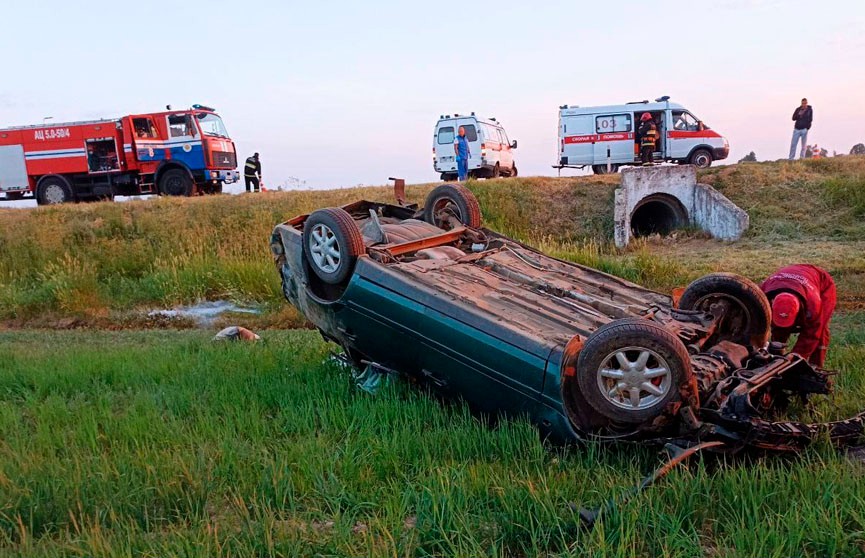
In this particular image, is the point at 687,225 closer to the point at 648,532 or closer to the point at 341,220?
the point at 341,220

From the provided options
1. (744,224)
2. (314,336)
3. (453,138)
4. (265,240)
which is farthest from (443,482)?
(453,138)

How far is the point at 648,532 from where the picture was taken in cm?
277

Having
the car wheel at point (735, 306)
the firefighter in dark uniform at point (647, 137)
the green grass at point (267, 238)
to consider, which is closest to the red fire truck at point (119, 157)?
the green grass at point (267, 238)

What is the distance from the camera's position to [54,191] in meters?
20.9

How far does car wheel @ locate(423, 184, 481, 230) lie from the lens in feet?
19.6

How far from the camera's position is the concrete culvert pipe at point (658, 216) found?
15.8 metres

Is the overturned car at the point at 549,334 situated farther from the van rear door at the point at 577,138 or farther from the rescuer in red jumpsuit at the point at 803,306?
the van rear door at the point at 577,138

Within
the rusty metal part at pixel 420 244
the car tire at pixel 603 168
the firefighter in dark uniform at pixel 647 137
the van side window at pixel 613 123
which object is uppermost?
the van side window at pixel 613 123

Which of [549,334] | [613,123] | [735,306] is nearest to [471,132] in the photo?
[613,123]

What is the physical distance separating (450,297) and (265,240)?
10.9m

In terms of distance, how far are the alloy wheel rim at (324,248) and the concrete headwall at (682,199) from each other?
1088cm

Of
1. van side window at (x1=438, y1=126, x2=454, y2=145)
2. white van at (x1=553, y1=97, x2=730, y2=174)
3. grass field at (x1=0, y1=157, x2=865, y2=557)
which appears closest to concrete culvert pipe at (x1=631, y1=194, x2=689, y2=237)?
white van at (x1=553, y1=97, x2=730, y2=174)

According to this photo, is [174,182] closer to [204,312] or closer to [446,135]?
[446,135]

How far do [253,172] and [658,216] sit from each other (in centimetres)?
1264
